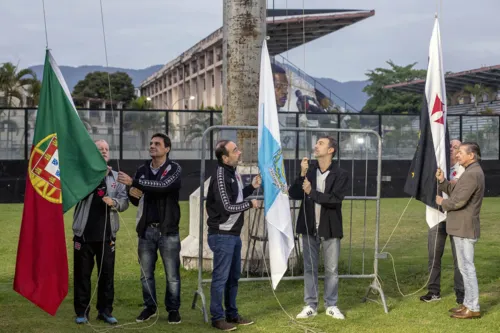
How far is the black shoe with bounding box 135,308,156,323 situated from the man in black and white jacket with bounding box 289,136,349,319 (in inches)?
58.5

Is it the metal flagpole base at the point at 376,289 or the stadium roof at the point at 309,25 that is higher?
the stadium roof at the point at 309,25

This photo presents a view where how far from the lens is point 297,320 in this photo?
7754 millimetres

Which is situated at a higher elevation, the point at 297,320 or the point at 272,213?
A: the point at 272,213

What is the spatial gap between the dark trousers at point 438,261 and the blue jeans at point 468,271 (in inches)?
23.5

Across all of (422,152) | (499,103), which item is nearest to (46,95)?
(422,152)

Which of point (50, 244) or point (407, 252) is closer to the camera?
point (50, 244)

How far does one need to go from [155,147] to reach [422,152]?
9.99 feet

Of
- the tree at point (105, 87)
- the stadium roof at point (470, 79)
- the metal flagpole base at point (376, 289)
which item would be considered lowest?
the metal flagpole base at point (376, 289)

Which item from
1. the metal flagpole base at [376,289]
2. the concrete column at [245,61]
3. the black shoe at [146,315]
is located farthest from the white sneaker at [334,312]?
the concrete column at [245,61]

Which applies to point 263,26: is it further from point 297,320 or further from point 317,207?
point 297,320

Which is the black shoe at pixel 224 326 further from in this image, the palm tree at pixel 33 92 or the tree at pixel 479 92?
the tree at pixel 479 92

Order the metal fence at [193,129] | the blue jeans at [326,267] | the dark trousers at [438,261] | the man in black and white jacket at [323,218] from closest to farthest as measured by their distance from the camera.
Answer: the man in black and white jacket at [323,218] → the blue jeans at [326,267] → the dark trousers at [438,261] → the metal fence at [193,129]

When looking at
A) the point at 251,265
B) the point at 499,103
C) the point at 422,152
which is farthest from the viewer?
the point at 499,103

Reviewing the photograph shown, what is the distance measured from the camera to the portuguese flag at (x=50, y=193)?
6.53m
